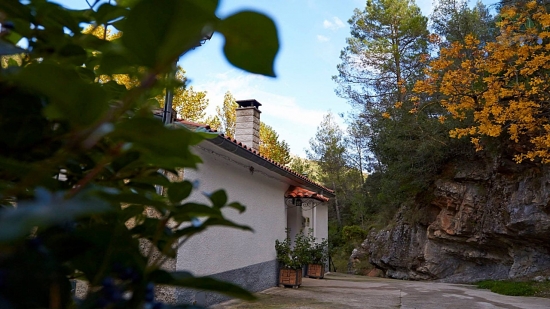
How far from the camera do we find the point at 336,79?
17.4m

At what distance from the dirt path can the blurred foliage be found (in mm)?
5227

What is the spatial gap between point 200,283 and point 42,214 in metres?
0.21

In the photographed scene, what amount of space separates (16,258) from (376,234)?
13.7 metres

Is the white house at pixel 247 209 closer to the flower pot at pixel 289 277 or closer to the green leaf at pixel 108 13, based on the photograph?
the flower pot at pixel 289 277

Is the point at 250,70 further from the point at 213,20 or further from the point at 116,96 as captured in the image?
the point at 116,96

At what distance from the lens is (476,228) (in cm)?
1034

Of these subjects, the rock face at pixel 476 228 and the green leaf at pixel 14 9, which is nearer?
the green leaf at pixel 14 9

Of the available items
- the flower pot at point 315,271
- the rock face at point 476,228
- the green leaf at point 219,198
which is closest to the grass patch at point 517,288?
the rock face at point 476,228

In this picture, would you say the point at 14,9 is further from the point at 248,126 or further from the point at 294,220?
the point at 294,220

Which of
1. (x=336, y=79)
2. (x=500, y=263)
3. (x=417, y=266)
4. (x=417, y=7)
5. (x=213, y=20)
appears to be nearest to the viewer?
(x=213, y=20)

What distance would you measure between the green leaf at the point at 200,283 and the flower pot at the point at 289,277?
293 inches

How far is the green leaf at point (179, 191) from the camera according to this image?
46cm

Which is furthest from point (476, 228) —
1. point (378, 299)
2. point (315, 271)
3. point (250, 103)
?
point (250, 103)

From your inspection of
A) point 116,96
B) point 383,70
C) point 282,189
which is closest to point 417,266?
point 282,189
